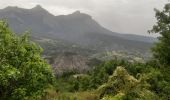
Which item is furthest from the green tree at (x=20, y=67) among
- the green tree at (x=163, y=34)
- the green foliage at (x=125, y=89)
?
the green tree at (x=163, y=34)

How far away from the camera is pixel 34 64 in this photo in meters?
A: 18.0

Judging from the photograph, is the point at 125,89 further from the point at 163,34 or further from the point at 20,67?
the point at 163,34

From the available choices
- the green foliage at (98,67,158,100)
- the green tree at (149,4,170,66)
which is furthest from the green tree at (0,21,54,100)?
the green tree at (149,4,170,66)

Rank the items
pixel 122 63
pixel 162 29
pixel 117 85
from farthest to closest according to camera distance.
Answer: pixel 122 63, pixel 162 29, pixel 117 85

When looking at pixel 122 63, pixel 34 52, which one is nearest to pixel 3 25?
pixel 34 52

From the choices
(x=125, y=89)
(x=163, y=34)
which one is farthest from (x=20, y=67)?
(x=163, y=34)

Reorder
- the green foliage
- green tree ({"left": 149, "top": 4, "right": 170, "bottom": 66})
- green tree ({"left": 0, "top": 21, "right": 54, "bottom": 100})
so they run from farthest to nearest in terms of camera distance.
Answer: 1. green tree ({"left": 149, "top": 4, "right": 170, "bottom": 66})
2. the green foliage
3. green tree ({"left": 0, "top": 21, "right": 54, "bottom": 100})

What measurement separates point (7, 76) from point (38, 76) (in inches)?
93.8

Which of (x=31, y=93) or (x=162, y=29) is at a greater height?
(x=162, y=29)

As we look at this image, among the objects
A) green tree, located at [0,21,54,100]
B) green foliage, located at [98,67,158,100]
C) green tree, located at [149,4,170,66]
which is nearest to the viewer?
green tree, located at [0,21,54,100]

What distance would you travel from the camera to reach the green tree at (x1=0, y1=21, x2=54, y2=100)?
17.1 metres

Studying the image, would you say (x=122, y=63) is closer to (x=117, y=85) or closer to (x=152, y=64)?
(x=152, y=64)

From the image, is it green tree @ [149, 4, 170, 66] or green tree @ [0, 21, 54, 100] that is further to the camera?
green tree @ [149, 4, 170, 66]

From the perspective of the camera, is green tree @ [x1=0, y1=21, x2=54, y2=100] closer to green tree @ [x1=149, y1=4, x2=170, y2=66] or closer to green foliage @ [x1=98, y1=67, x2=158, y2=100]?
green foliage @ [x1=98, y1=67, x2=158, y2=100]
